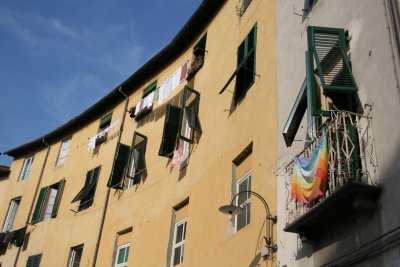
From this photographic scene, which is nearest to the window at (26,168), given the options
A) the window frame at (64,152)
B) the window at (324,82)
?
the window frame at (64,152)

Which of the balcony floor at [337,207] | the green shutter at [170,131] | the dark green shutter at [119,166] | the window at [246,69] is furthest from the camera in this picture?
the dark green shutter at [119,166]

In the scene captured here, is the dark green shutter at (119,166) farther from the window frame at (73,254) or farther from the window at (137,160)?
the window frame at (73,254)

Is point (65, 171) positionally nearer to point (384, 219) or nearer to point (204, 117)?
point (204, 117)

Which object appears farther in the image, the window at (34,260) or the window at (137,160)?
the window at (34,260)

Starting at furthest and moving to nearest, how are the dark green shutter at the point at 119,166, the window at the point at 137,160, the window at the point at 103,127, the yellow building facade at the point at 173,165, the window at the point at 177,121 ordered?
the window at the point at 103,127
the dark green shutter at the point at 119,166
the window at the point at 137,160
the window at the point at 177,121
the yellow building facade at the point at 173,165

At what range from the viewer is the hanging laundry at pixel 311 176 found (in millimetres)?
6812

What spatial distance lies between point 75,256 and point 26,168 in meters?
8.40

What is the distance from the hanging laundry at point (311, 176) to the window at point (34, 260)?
1471 centimetres

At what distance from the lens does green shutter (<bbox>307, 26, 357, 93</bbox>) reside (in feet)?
24.5

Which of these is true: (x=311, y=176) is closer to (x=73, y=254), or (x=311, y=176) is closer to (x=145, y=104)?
(x=145, y=104)

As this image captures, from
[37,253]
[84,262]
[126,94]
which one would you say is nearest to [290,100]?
[84,262]

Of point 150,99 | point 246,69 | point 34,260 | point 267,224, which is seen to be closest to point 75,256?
point 34,260

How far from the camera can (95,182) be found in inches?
738

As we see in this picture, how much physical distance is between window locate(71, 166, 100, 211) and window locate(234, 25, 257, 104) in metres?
8.44
